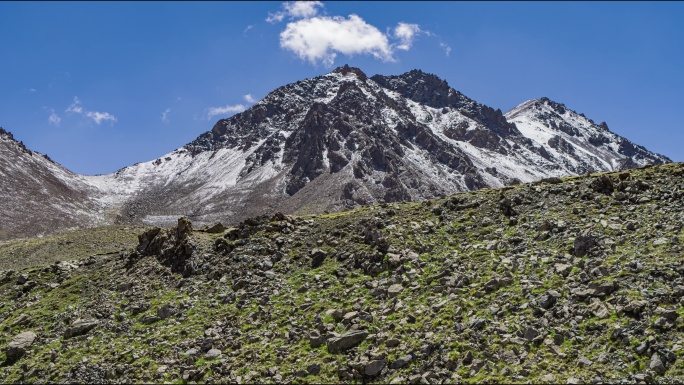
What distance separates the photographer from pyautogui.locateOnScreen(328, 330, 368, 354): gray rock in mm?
26344

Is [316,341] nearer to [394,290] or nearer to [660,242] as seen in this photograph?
[394,290]

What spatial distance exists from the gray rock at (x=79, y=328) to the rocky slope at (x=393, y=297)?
6 centimetres

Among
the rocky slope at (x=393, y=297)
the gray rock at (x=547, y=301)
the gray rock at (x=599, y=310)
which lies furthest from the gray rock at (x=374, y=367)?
the gray rock at (x=599, y=310)

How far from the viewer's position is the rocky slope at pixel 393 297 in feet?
76.2

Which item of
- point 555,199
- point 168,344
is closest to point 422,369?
point 168,344

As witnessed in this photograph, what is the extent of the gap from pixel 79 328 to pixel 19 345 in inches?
132

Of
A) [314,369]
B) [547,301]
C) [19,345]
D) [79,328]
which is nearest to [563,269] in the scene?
[547,301]

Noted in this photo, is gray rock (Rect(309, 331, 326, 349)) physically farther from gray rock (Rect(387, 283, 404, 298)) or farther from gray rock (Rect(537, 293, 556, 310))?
gray rock (Rect(537, 293, 556, 310))

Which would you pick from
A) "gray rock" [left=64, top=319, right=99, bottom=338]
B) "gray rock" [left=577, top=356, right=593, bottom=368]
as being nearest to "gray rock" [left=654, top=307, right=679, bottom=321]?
"gray rock" [left=577, top=356, right=593, bottom=368]

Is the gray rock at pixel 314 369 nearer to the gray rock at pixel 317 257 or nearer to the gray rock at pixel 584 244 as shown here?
the gray rock at pixel 317 257

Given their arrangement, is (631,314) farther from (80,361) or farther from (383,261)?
(80,361)

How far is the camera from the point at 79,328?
107 feet

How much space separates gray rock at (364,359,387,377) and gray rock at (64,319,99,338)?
1890 centimetres

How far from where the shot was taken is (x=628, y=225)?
31797 millimetres
